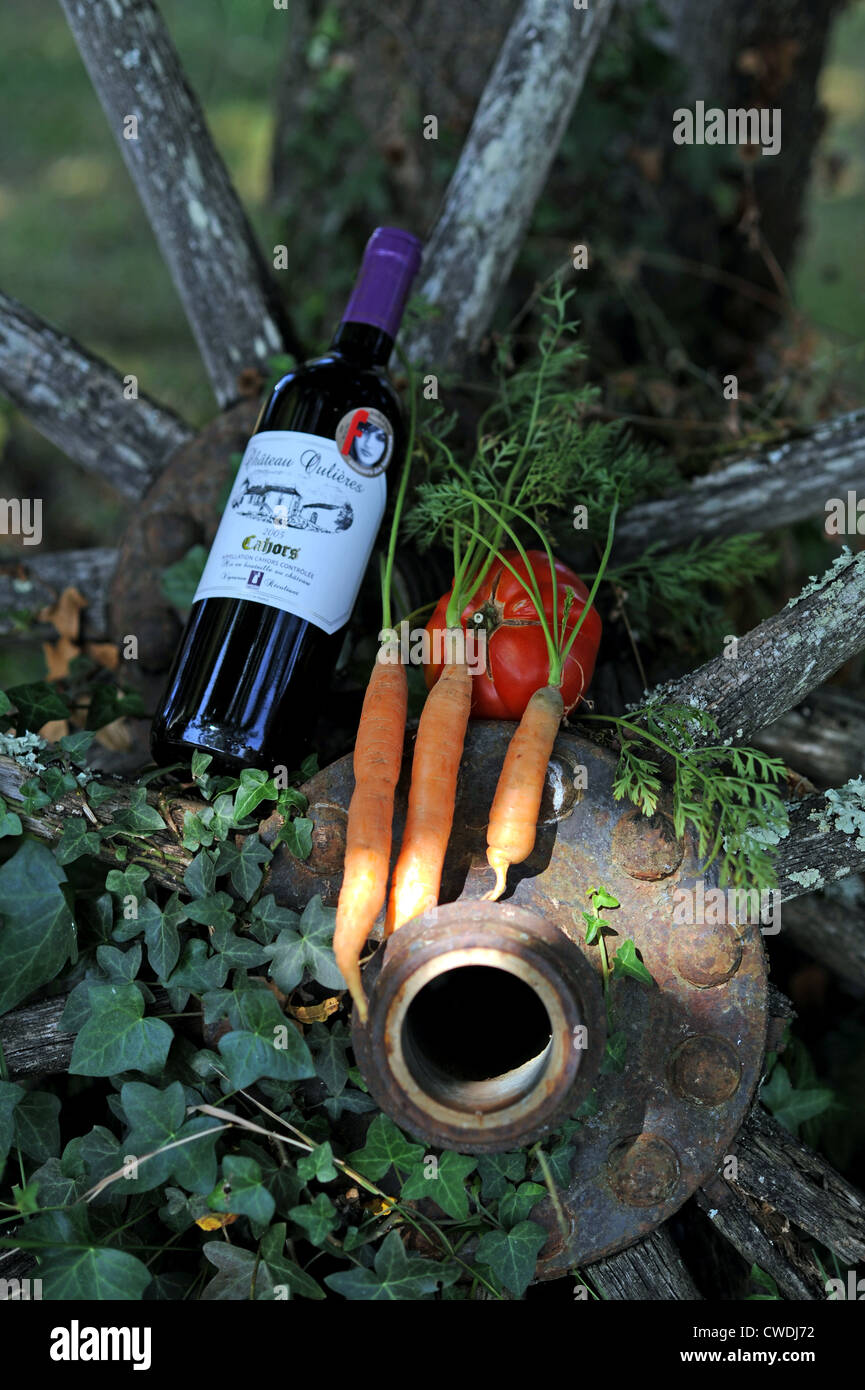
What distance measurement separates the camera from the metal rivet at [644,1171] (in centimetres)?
110

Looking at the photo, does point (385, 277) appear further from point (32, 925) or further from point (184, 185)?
point (32, 925)

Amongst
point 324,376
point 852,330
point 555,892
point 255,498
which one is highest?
point 852,330

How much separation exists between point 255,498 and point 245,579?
4.2 inches

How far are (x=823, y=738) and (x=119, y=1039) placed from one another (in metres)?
1.14

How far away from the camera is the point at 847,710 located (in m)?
1.57

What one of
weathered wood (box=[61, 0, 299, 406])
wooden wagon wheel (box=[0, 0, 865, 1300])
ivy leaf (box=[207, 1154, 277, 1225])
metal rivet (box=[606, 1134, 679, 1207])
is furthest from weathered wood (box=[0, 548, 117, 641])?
metal rivet (box=[606, 1134, 679, 1207])

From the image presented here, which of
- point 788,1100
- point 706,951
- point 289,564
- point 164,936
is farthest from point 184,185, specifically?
point 788,1100

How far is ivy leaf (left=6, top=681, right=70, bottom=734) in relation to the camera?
131 cm

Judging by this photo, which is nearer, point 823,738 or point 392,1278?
point 392,1278

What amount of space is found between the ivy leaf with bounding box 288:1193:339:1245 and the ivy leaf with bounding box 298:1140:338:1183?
2cm

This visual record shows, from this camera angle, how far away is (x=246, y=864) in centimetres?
114

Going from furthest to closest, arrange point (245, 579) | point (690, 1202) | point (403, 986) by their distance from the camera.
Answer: point (690, 1202)
point (245, 579)
point (403, 986)
